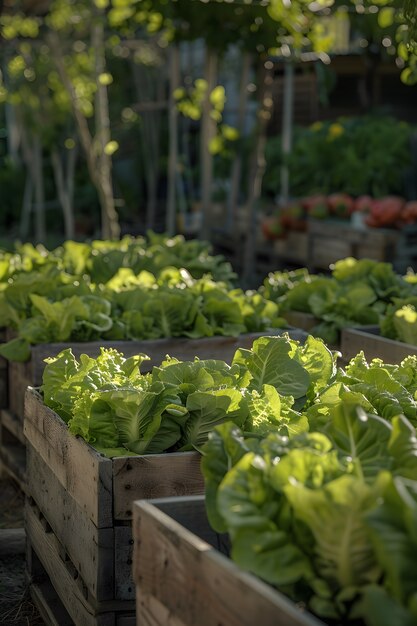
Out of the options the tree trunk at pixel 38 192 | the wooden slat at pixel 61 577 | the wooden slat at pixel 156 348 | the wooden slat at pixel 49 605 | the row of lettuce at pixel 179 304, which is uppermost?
the row of lettuce at pixel 179 304

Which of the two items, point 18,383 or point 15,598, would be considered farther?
point 18,383

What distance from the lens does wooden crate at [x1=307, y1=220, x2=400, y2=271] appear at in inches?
392

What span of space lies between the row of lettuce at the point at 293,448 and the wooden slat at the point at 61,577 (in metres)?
0.46

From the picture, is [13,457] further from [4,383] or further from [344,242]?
[344,242]

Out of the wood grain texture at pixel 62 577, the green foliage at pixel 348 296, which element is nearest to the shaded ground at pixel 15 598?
the wood grain texture at pixel 62 577

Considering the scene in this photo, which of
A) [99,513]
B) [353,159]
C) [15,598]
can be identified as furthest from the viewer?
[353,159]

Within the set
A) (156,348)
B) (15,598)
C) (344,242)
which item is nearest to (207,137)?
(344,242)

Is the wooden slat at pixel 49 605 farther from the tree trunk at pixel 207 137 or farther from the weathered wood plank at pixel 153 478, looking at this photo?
the tree trunk at pixel 207 137

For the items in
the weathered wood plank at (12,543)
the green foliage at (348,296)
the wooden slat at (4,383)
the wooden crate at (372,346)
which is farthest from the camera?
the wooden slat at (4,383)

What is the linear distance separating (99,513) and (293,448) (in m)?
0.88

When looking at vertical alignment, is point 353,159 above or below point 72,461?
below

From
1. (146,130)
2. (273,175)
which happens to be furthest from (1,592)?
(146,130)

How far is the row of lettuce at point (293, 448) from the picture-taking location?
2072mm

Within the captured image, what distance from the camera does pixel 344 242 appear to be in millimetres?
10422
